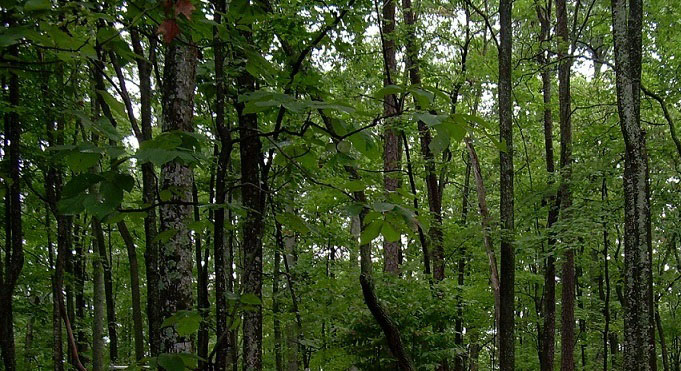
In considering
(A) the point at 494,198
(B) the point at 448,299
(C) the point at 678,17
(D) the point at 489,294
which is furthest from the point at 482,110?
(B) the point at 448,299

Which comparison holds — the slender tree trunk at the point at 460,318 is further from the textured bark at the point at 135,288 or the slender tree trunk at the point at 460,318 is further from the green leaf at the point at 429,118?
the green leaf at the point at 429,118

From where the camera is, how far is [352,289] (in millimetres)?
7684

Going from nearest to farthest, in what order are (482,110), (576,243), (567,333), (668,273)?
(576,243) → (567,333) → (482,110) → (668,273)

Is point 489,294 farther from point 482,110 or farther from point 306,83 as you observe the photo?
point 306,83

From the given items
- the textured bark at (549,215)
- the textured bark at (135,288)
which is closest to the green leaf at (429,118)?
the textured bark at (135,288)

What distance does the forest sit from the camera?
4.87 ft

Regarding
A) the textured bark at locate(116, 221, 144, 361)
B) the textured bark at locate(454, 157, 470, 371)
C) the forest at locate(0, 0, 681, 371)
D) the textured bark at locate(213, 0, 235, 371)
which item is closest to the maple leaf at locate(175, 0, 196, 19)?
the forest at locate(0, 0, 681, 371)

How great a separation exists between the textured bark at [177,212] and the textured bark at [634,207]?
16.7 feet

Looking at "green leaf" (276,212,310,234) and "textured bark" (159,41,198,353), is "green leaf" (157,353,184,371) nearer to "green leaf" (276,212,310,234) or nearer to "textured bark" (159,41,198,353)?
"green leaf" (276,212,310,234)

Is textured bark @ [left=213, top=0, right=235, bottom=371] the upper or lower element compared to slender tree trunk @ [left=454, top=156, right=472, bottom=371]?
upper

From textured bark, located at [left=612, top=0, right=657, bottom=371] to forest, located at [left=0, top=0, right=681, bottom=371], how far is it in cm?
2

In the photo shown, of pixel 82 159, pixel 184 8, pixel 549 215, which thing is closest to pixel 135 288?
pixel 82 159

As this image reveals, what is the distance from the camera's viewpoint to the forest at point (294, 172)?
1483mm

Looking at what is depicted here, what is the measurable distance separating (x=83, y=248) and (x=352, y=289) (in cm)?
779
